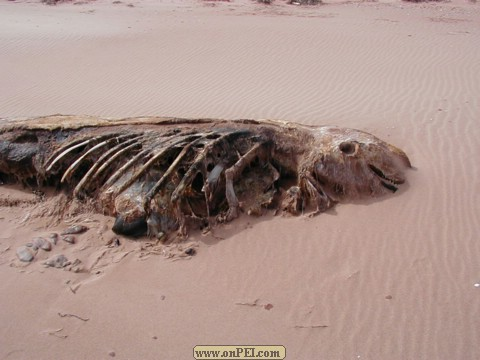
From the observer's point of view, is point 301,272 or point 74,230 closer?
Answer: point 301,272

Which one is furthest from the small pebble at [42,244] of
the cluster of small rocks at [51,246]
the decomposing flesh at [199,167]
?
the decomposing flesh at [199,167]

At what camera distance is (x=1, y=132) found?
16.5 ft

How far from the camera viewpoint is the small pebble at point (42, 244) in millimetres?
4078

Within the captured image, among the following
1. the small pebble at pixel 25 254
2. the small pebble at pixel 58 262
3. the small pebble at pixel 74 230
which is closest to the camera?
the small pebble at pixel 58 262

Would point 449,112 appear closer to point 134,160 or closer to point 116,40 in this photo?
point 134,160

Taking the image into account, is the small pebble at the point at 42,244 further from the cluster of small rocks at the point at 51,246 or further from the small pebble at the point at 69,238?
the small pebble at the point at 69,238

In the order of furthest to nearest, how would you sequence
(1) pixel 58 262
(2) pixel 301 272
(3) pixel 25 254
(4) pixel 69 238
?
(4) pixel 69 238 → (3) pixel 25 254 → (1) pixel 58 262 → (2) pixel 301 272

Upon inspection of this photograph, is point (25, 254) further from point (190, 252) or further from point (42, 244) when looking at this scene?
point (190, 252)

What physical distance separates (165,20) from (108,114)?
786cm

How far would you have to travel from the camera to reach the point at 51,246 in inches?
162

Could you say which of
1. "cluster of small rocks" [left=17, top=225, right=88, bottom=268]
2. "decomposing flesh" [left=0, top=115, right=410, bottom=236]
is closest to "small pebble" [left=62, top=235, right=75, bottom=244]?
"cluster of small rocks" [left=17, top=225, right=88, bottom=268]

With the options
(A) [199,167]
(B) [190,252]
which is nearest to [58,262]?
(B) [190,252]

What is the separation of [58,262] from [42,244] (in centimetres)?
34

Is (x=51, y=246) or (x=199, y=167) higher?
(x=199, y=167)
